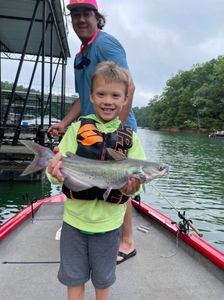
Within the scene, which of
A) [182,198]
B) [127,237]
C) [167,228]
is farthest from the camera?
[182,198]

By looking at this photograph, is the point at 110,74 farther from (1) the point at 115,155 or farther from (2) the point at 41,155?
(2) the point at 41,155

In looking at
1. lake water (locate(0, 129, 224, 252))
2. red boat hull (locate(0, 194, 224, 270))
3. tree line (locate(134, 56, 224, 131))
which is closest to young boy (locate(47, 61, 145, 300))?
red boat hull (locate(0, 194, 224, 270))

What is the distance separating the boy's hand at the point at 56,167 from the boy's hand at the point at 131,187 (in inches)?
15.9

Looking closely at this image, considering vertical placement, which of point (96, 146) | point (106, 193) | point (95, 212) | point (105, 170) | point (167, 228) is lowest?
point (167, 228)

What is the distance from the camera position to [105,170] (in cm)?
226

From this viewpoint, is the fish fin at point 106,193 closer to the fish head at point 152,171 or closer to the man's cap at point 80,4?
the fish head at point 152,171

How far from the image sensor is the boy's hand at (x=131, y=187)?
2.28 m

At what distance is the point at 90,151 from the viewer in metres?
2.46

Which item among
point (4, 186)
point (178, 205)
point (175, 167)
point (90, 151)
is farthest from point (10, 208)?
point (175, 167)

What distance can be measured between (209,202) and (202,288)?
9.55m

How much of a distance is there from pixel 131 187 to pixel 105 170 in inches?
8.0

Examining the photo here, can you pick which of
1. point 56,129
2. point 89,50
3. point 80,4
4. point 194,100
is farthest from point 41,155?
point 194,100

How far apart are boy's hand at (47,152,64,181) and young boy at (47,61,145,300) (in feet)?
0.40

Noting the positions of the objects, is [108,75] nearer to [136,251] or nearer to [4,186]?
[136,251]
